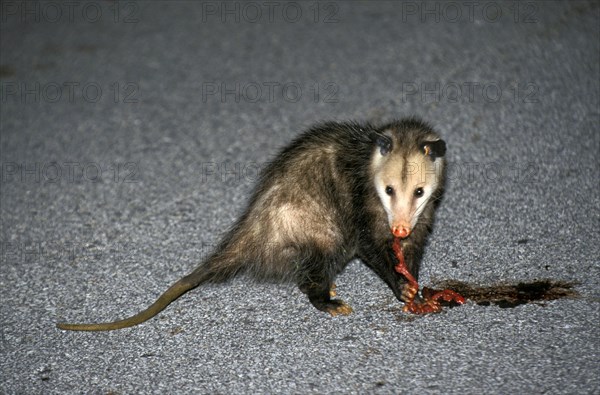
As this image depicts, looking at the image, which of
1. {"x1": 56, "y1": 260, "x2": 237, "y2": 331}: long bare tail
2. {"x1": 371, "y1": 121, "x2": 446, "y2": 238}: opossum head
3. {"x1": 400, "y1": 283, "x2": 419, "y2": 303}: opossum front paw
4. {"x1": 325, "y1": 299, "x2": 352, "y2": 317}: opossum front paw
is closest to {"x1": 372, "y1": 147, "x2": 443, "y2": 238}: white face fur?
{"x1": 371, "y1": 121, "x2": 446, "y2": 238}: opossum head

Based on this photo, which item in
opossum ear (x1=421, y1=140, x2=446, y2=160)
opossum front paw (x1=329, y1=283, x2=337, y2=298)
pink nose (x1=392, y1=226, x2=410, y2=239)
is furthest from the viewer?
opossum front paw (x1=329, y1=283, x2=337, y2=298)

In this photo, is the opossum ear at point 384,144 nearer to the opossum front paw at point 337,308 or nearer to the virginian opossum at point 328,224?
the virginian opossum at point 328,224

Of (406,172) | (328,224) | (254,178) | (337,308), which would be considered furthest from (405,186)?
(254,178)

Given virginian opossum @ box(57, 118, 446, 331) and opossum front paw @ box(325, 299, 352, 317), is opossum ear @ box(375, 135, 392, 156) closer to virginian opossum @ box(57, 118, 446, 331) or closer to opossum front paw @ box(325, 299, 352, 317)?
virginian opossum @ box(57, 118, 446, 331)

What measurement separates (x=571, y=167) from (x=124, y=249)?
80.1 inches

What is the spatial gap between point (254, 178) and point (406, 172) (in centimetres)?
134

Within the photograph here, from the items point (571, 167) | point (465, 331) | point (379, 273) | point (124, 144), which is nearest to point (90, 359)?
point (379, 273)

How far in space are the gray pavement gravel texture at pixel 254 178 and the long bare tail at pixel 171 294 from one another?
1.4 inches

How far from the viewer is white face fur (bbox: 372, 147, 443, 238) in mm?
2557

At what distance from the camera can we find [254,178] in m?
3.79

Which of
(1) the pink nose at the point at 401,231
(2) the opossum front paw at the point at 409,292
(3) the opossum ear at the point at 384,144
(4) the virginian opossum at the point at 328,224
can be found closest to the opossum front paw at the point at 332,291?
(4) the virginian opossum at the point at 328,224

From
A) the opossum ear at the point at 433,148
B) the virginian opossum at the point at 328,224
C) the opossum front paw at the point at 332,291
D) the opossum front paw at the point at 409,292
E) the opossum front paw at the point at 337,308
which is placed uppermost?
the opossum ear at the point at 433,148

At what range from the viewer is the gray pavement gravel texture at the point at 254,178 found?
2428 millimetres

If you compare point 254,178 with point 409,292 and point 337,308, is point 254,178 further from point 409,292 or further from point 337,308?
point 409,292
